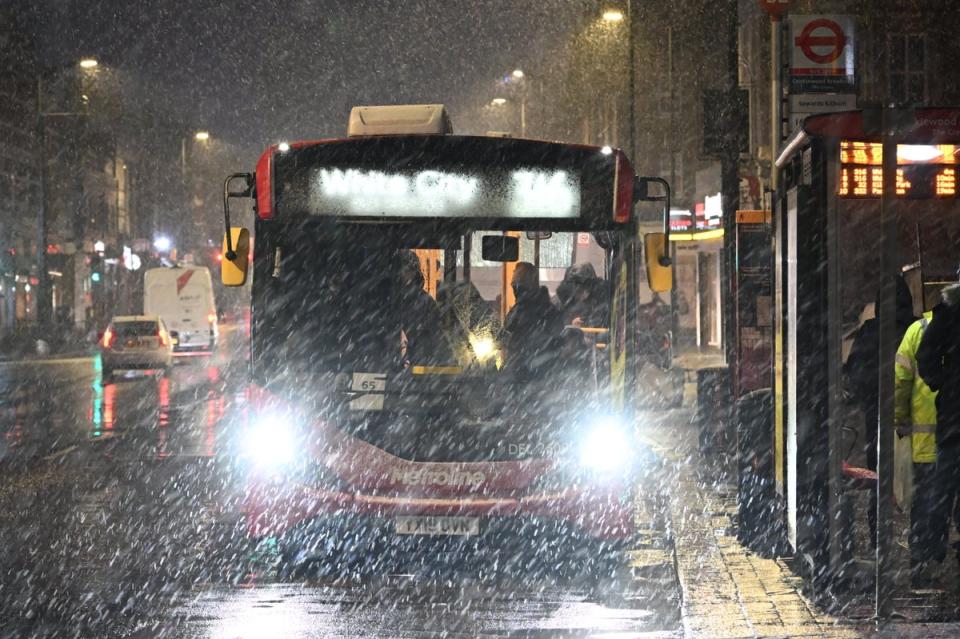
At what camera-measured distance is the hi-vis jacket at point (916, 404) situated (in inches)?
302

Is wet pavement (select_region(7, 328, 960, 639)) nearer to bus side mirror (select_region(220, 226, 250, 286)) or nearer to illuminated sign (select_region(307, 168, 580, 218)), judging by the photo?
bus side mirror (select_region(220, 226, 250, 286))

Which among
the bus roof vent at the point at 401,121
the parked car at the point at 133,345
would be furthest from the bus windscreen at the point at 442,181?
the parked car at the point at 133,345

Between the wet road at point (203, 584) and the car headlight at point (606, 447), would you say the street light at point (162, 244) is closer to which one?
the wet road at point (203, 584)

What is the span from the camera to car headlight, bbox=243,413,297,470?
8461 mm

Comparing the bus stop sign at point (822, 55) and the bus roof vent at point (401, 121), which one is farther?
the bus stop sign at point (822, 55)

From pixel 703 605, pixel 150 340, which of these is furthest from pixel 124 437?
pixel 150 340

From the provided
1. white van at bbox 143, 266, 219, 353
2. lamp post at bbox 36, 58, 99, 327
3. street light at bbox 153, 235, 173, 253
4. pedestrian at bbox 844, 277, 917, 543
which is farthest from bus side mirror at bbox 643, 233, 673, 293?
street light at bbox 153, 235, 173, 253

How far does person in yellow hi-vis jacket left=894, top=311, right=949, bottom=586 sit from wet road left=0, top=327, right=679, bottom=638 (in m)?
1.40

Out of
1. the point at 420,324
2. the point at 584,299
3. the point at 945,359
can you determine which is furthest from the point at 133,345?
the point at 945,359

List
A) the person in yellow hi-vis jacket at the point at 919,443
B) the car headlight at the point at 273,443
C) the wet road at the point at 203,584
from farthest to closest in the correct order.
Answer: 1. the car headlight at the point at 273,443
2. the person in yellow hi-vis jacket at the point at 919,443
3. the wet road at the point at 203,584

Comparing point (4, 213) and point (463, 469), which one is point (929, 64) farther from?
point (4, 213)

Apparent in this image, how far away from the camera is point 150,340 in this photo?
33.6 m

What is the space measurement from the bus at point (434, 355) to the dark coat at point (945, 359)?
2038 mm

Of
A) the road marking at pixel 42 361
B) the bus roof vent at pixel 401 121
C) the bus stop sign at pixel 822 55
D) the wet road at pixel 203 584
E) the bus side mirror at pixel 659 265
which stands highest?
the bus stop sign at pixel 822 55
